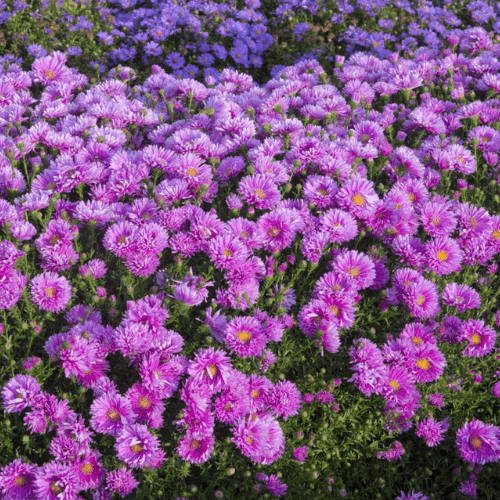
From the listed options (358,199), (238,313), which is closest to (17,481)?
(238,313)

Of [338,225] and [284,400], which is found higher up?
[338,225]

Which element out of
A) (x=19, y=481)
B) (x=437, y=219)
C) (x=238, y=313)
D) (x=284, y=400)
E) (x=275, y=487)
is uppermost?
Answer: (x=437, y=219)

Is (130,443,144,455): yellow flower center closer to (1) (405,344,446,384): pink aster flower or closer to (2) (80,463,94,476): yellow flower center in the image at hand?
(2) (80,463,94,476): yellow flower center

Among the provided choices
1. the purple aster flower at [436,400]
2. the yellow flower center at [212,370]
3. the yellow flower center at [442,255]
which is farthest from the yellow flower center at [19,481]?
the yellow flower center at [442,255]

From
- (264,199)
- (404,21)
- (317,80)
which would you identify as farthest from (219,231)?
(404,21)

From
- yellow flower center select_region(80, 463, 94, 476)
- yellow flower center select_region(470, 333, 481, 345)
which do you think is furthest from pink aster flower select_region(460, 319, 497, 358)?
yellow flower center select_region(80, 463, 94, 476)

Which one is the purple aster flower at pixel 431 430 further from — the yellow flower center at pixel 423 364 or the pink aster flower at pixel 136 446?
the pink aster flower at pixel 136 446

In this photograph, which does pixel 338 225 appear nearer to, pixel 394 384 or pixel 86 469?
pixel 394 384
